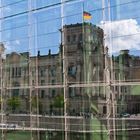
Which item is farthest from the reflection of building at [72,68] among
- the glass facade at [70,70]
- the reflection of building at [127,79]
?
the reflection of building at [127,79]

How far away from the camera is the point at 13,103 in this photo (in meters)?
5.72

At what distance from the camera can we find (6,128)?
584cm

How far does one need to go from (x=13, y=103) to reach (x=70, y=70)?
1.08 metres

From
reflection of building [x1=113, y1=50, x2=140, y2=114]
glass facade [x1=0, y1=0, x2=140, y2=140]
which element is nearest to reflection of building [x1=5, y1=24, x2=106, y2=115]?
glass facade [x1=0, y1=0, x2=140, y2=140]

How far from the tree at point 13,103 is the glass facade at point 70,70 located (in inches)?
0.5

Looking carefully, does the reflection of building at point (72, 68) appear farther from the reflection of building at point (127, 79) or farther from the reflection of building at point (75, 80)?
the reflection of building at point (127, 79)

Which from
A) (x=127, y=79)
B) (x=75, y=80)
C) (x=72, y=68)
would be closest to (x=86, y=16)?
(x=72, y=68)

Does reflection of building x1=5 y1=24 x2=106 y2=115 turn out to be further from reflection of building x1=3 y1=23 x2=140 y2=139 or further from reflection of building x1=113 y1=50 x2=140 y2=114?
reflection of building x1=113 y1=50 x2=140 y2=114

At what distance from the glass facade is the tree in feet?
0.04

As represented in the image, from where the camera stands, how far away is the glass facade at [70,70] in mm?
4578

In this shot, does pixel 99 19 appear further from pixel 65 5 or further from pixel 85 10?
pixel 65 5

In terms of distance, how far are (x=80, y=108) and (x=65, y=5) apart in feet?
Result: 4.00

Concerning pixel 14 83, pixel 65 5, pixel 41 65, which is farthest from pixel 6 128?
pixel 65 5

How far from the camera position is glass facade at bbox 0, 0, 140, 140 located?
458 cm
